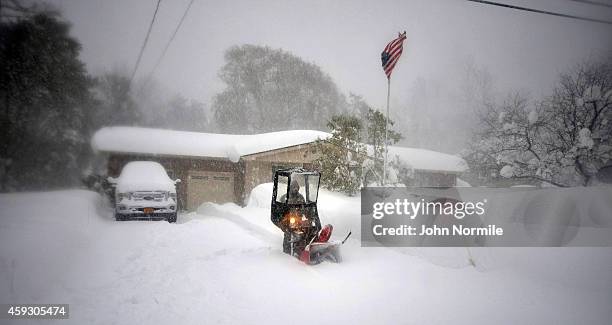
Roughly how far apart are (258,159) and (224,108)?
67.4 feet

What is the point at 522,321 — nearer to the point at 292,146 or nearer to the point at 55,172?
the point at 55,172

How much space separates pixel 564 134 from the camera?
14820 millimetres

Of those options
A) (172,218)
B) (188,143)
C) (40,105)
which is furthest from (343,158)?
(40,105)

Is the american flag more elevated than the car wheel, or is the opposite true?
the american flag

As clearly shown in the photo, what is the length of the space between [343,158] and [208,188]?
23.8 feet

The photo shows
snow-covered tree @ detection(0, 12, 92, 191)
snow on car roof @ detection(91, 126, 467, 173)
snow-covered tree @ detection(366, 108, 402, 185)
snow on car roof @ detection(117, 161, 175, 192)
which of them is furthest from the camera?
snow on car roof @ detection(91, 126, 467, 173)

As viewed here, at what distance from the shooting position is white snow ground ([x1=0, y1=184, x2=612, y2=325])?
427 centimetres

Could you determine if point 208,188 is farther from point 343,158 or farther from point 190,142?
point 343,158

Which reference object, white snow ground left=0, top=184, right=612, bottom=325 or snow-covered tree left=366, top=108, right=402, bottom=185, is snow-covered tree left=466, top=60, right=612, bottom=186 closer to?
snow-covered tree left=366, top=108, right=402, bottom=185

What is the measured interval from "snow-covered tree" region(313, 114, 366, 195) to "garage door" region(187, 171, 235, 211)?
5227 mm

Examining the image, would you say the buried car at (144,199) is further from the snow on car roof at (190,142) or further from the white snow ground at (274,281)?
the snow on car roof at (190,142)

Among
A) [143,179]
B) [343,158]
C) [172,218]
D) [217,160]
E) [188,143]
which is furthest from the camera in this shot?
[188,143]

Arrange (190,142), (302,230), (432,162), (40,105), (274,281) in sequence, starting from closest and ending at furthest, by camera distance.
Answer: (274,281), (302,230), (40,105), (190,142), (432,162)

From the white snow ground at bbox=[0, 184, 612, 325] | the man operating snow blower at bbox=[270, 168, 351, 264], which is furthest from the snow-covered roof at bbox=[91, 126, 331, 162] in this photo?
the man operating snow blower at bbox=[270, 168, 351, 264]
